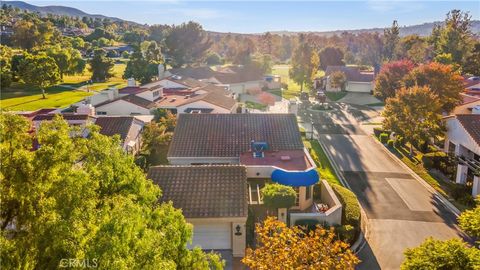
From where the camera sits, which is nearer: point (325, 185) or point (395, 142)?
point (325, 185)

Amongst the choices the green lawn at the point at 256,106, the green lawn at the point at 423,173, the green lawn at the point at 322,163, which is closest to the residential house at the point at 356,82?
the green lawn at the point at 256,106

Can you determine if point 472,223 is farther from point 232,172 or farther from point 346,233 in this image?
point 232,172

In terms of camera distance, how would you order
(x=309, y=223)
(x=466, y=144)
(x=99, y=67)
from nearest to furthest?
(x=309, y=223) → (x=466, y=144) → (x=99, y=67)

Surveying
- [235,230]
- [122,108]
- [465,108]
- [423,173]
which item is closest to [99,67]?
[122,108]

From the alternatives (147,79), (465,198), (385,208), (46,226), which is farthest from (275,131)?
(147,79)

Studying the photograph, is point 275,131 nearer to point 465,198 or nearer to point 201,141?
point 201,141

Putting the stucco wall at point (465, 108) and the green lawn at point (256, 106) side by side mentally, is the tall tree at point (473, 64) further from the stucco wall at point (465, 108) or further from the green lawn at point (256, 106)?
the green lawn at point (256, 106)
